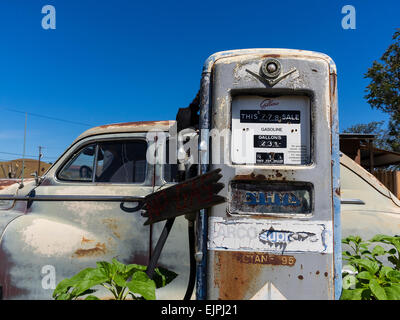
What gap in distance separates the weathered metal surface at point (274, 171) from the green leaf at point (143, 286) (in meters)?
0.30

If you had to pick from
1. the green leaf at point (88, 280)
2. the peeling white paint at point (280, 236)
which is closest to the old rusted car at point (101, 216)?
the green leaf at point (88, 280)

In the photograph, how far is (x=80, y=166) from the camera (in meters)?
3.04

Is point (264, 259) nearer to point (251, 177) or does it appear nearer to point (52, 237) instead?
point (251, 177)

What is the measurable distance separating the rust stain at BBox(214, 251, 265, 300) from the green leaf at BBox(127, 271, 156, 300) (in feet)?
1.11

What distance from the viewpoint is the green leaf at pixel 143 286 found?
63.9 inches

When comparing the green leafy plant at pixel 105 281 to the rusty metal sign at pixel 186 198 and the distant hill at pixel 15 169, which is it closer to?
the rusty metal sign at pixel 186 198

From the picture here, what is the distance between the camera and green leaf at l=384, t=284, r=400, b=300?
1709 millimetres

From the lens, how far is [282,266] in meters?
1.69

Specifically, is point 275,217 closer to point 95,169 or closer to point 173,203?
point 173,203

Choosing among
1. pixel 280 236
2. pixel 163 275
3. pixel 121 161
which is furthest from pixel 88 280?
pixel 121 161

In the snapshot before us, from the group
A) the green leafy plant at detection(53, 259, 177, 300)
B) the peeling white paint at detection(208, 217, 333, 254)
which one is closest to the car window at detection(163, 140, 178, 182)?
the green leafy plant at detection(53, 259, 177, 300)

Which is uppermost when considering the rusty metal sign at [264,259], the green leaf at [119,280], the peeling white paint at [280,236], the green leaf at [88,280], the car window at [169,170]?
the car window at [169,170]

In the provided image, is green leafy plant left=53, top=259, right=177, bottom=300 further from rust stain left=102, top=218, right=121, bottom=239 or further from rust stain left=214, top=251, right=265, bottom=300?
rust stain left=102, top=218, right=121, bottom=239

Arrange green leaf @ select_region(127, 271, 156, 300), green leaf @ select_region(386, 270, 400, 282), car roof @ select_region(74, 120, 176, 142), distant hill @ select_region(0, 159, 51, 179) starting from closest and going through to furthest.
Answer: green leaf @ select_region(127, 271, 156, 300) → green leaf @ select_region(386, 270, 400, 282) → car roof @ select_region(74, 120, 176, 142) → distant hill @ select_region(0, 159, 51, 179)
